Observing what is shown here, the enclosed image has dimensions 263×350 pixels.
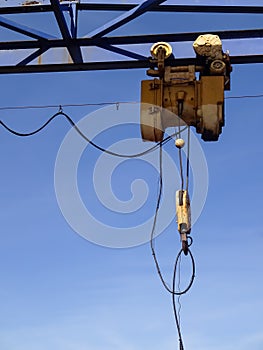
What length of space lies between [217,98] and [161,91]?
1.62 ft

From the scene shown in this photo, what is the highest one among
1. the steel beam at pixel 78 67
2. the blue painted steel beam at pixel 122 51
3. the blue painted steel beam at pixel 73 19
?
the blue painted steel beam at pixel 73 19

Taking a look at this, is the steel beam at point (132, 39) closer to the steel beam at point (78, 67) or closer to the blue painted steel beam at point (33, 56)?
the blue painted steel beam at point (33, 56)

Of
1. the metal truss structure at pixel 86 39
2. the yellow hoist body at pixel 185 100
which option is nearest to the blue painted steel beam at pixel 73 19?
the metal truss structure at pixel 86 39

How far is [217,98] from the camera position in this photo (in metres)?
5.73

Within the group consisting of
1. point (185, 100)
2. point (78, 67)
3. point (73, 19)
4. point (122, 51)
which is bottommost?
point (185, 100)

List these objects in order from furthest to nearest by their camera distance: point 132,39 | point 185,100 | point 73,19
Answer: point 73,19 → point 132,39 → point 185,100

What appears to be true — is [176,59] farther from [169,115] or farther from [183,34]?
[169,115]

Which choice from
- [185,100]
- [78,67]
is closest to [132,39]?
[78,67]

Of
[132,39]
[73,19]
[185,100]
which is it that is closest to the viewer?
[185,100]

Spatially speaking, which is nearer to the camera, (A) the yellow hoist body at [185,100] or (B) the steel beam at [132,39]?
(A) the yellow hoist body at [185,100]

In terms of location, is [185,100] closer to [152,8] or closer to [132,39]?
[132,39]

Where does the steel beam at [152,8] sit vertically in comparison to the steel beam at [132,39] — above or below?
above

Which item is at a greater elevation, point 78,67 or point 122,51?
point 122,51

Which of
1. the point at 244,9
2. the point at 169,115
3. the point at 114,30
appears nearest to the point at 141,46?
the point at 114,30
